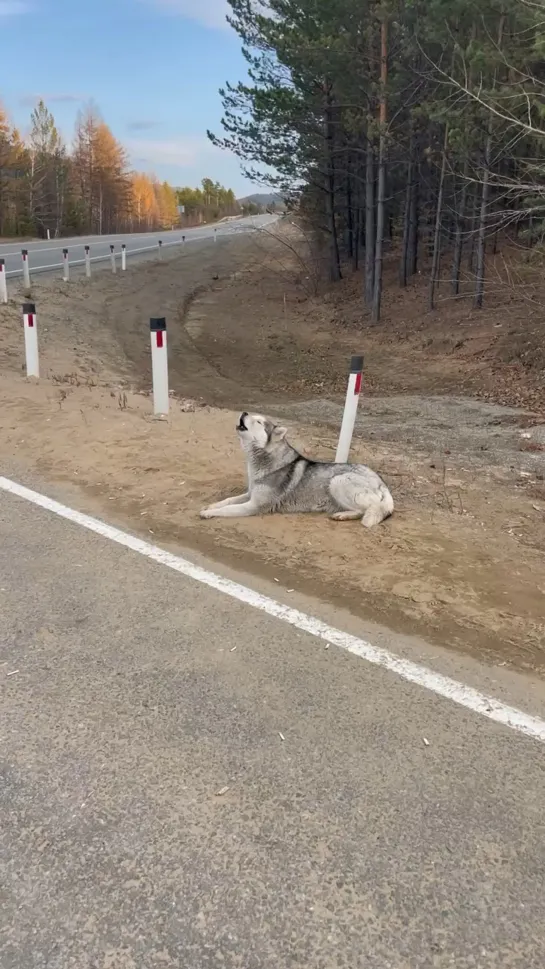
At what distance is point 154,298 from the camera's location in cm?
2581

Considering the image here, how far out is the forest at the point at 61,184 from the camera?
63.4m

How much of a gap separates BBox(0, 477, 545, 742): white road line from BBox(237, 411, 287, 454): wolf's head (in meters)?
1.23

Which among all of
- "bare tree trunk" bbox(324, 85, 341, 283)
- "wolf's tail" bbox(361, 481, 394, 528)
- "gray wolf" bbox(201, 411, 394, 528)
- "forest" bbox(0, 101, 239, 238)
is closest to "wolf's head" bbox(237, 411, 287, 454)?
"gray wolf" bbox(201, 411, 394, 528)

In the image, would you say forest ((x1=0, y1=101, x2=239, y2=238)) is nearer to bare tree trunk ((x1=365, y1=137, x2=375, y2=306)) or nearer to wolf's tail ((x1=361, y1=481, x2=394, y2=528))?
bare tree trunk ((x1=365, y1=137, x2=375, y2=306))

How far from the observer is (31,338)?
34.1 feet

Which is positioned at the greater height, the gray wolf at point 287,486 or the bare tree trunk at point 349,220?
the bare tree trunk at point 349,220

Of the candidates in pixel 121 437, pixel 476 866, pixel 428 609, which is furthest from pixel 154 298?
pixel 476 866

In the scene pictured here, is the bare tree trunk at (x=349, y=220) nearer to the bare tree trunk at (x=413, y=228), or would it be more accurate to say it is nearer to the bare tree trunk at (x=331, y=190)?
the bare tree trunk at (x=331, y=190)

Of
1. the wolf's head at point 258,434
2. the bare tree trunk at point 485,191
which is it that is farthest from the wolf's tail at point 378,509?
the bare tree trunk at point 485,191

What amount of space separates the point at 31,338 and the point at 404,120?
70.2 ft

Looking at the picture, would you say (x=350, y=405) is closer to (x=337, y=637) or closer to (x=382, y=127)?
(x=337, y=637)

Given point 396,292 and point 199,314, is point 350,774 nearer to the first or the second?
point 199,314

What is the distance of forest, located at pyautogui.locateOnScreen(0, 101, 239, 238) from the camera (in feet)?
208

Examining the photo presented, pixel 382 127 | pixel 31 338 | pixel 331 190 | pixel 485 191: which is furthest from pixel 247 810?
pixel 331 190
